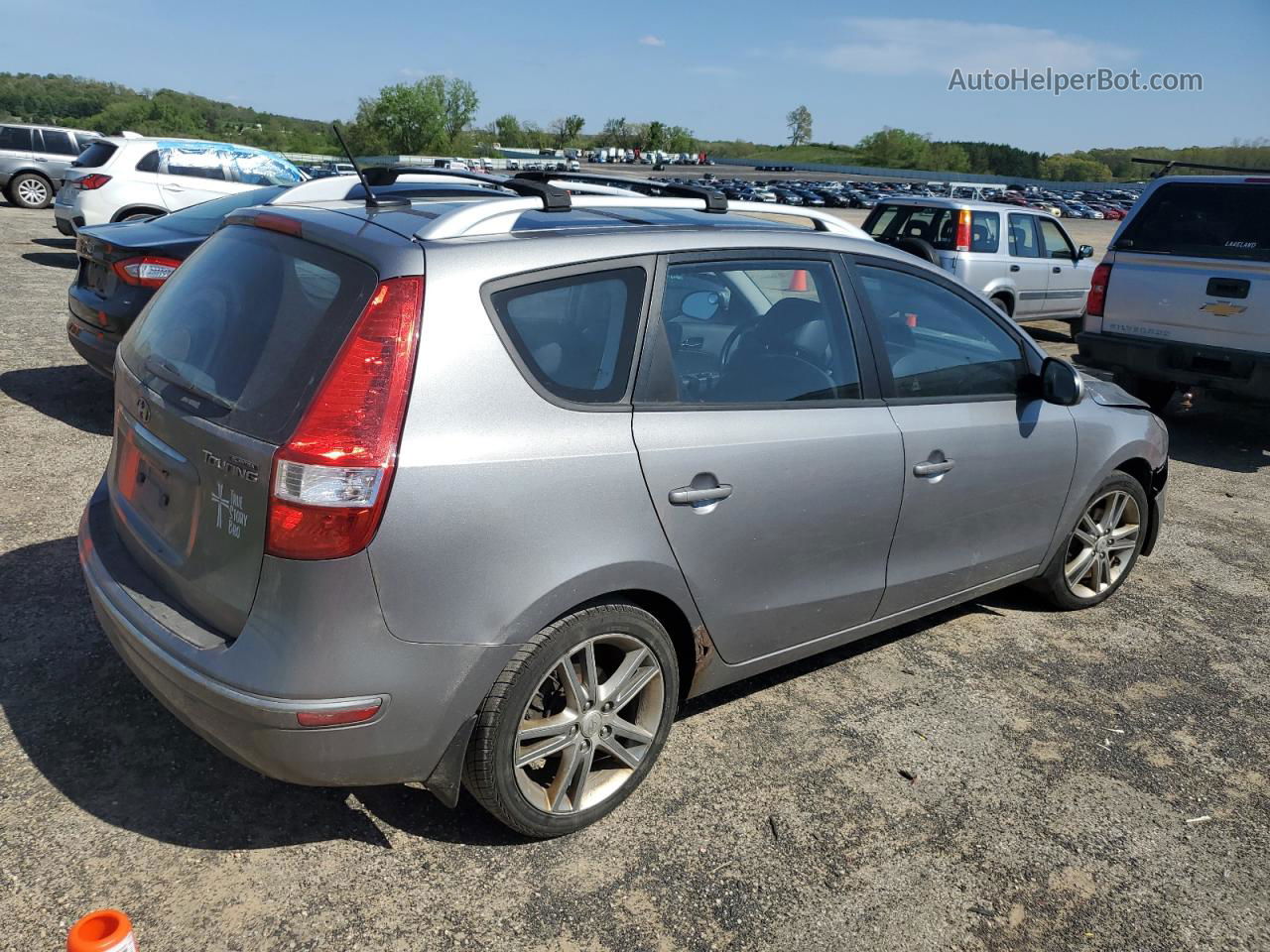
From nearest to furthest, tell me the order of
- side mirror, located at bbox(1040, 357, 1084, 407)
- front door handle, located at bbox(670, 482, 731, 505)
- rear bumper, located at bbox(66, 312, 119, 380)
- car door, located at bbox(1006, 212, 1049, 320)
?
front door handle, located at bbox(670, 482, 731, 505) → side mirror, located at bbox(1040, 357, 1084, 407) → rear bumper, located at bbox(66, 312, 119, 380) → car door, located at bbox(1006, 212, 1049, 320)

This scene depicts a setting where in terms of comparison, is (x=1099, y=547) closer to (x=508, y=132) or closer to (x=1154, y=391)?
(x=1154, y=391)

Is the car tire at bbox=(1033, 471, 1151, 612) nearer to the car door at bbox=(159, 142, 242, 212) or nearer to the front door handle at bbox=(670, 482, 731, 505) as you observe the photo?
the front door handle at bbox=(670, 482, 731, 505)

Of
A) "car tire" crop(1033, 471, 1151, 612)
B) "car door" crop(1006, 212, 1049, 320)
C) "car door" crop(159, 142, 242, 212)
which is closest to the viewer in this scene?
"car tire" crop(1033, 471, 1151, 612)

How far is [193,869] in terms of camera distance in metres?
2.67

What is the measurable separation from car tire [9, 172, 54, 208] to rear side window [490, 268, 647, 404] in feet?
75.2

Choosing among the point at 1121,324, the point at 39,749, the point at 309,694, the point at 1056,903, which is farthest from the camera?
the point at 1121,324

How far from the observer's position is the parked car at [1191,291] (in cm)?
738

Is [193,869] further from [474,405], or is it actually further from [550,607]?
[474,405]

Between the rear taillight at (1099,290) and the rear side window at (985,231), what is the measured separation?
12.3 feet

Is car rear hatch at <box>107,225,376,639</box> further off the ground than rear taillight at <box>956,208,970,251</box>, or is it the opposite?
rear taillight at <box>956,208,970,251</box>

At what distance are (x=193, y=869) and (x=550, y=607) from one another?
1.18 meters

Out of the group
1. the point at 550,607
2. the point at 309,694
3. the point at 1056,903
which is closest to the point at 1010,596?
the point at 1056,903

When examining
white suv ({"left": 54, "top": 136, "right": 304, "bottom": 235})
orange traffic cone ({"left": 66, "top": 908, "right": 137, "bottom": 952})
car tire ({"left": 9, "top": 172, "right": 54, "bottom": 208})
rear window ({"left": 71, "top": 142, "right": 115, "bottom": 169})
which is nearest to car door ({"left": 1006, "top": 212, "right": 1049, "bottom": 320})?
white suv ({"left": 54, "top": 136, "right": 304, "bottom": 235})

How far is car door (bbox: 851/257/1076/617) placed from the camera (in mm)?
3611
